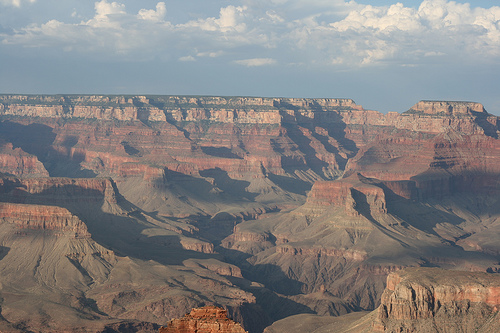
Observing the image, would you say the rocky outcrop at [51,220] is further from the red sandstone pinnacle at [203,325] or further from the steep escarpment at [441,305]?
the red sandstone pinnacle at [203,325]

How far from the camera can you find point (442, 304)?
102 m

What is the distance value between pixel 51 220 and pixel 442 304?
91.3 meters

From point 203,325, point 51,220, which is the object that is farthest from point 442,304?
point 51,220

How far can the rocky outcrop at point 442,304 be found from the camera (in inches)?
3926

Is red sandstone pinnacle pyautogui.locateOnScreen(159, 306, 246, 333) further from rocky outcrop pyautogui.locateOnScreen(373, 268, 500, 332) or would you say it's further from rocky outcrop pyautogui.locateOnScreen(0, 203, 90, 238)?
rocky outcrop pyautogui.locateOnScreen(0, 203, 90, 238)

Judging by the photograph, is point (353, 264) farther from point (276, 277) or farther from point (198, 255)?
point (198, 255)

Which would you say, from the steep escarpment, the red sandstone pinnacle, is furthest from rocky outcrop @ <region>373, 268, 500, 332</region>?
the red sandstone pinnacle

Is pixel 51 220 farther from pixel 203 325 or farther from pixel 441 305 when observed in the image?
pixel 203 325

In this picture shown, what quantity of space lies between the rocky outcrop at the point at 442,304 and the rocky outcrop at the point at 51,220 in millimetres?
79613

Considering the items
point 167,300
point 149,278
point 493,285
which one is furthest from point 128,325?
point 493,285

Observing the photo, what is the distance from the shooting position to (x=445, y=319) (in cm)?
10062

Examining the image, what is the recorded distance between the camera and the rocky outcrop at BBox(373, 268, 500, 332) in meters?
99.7

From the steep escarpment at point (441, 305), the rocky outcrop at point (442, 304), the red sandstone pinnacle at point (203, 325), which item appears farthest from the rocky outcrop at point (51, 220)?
the red sandstone pinnacle at point (203, 325)

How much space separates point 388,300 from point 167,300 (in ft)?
156
